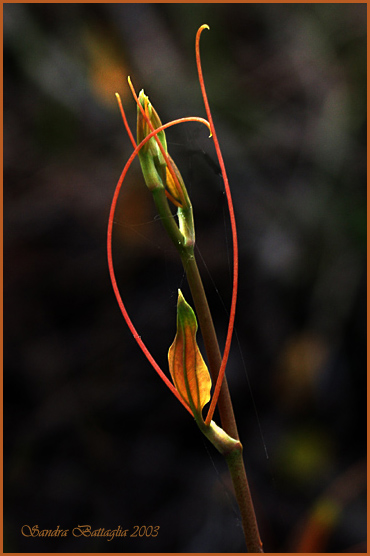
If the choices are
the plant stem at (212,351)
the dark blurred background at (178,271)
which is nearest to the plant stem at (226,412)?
the plant stem at (212,351)

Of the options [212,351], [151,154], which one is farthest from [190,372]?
[151,154]

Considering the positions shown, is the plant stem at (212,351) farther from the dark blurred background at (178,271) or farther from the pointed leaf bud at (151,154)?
the dark blurred background at (178,271)

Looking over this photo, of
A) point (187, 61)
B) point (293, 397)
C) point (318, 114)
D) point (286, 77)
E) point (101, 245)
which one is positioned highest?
point (187, 61)

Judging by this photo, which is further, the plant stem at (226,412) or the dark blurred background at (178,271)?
the dark blurred background at (178,271)

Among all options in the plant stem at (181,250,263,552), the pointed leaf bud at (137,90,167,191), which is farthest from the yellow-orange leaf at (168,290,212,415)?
the pointed leaf bud at (137,90,167,191)

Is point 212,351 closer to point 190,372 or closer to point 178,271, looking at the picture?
point 190,372

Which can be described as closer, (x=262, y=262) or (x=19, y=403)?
(x=262, y=262)

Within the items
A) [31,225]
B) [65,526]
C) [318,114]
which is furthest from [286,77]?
[65,526]

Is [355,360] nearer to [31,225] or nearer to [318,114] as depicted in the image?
[318,114]
